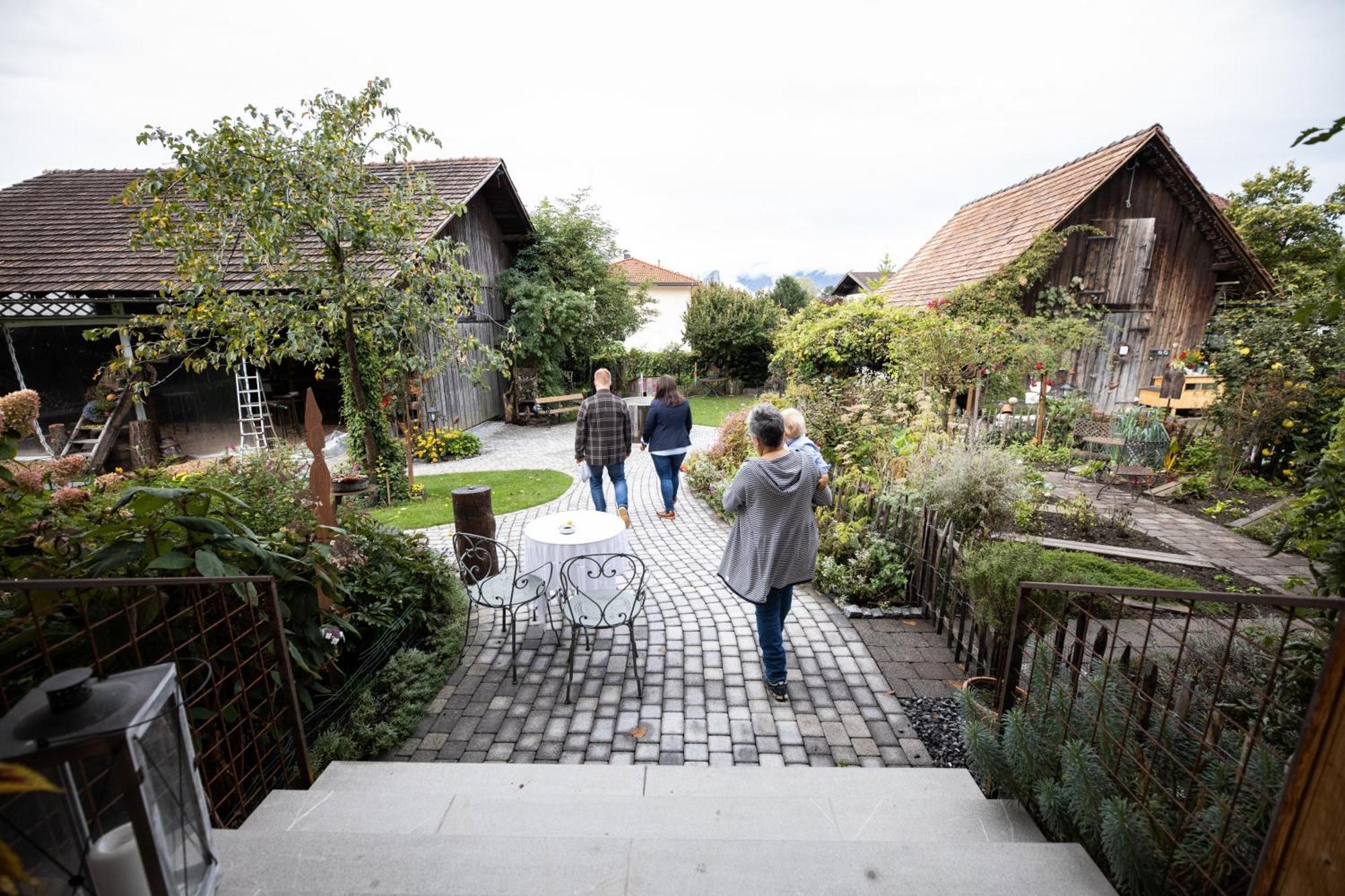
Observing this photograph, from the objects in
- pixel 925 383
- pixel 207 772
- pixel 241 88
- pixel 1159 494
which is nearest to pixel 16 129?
pixel 241 88

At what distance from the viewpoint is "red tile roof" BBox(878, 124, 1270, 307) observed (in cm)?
1105

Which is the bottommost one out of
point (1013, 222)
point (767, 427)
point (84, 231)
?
point (767, 427)

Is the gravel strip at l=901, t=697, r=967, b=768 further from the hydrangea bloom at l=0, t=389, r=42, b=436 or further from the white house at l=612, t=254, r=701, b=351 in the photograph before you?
the white house at l=612, t=254, r=701, b=351

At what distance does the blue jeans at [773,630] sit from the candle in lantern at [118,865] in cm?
289

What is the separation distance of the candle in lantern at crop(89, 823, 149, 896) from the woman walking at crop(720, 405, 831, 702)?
2.68 meters

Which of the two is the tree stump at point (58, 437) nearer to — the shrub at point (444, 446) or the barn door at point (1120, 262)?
the shrub at point (444, 446)

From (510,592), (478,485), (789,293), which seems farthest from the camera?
(789,293)

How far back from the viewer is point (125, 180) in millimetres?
14094

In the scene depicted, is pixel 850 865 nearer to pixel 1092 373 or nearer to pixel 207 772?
pixel 207 772

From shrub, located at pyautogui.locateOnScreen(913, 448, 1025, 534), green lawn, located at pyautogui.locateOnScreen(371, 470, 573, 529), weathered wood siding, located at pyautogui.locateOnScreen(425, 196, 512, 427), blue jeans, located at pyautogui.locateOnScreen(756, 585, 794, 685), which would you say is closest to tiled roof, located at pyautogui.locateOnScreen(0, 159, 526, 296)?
weathered wood siding, located at pyautogui.locateOnScreen(425, 196, 512, 427)

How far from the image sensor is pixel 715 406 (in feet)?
62.2

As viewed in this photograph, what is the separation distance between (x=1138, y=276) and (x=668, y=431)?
11567mm

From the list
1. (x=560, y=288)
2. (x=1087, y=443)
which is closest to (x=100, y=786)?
(x=1087, y=443)

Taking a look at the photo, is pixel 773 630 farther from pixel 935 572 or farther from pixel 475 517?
pixel 475 517
